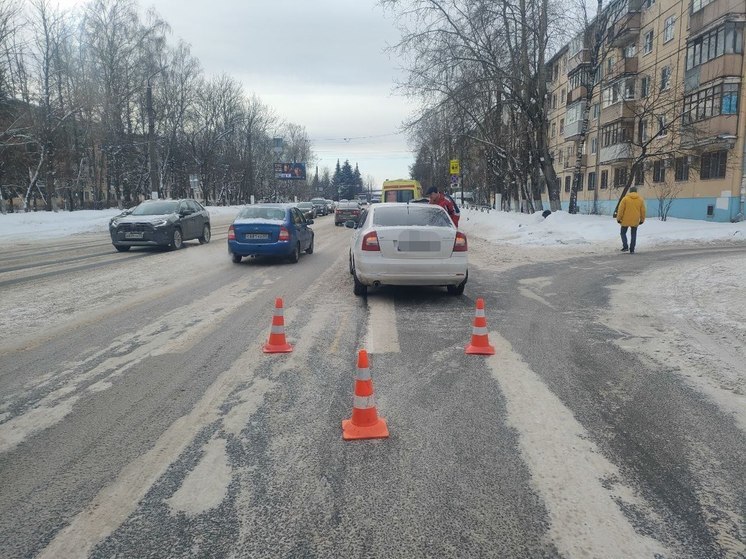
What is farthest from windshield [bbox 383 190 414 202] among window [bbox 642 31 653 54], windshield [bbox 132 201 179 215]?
window [bbox 642 31 653 54]

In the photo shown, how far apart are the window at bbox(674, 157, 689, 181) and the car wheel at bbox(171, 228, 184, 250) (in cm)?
2637

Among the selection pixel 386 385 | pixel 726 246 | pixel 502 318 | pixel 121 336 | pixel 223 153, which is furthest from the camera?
pixel 223 153

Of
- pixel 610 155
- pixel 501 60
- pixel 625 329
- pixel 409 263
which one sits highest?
pixel 501 60

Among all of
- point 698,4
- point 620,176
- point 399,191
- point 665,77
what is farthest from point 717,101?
point 399,191

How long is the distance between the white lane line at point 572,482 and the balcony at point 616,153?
107ft

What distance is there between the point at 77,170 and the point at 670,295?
173 ft

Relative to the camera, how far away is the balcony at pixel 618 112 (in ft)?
112

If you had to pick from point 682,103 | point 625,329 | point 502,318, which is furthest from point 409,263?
point 682,103

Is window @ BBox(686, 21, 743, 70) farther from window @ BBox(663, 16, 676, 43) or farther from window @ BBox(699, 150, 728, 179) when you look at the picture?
window @ BBox(699, 150, 728, 179)

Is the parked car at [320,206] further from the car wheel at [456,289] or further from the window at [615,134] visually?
the car wheel at [456,289]

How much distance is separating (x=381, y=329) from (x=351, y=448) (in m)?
3.24

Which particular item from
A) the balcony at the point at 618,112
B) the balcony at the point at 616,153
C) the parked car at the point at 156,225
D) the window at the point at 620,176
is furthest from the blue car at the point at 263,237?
the window at the point at 620,176

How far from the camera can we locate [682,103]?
28.2 metres

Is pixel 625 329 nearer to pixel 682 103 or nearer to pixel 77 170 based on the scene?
pixel 682 103
